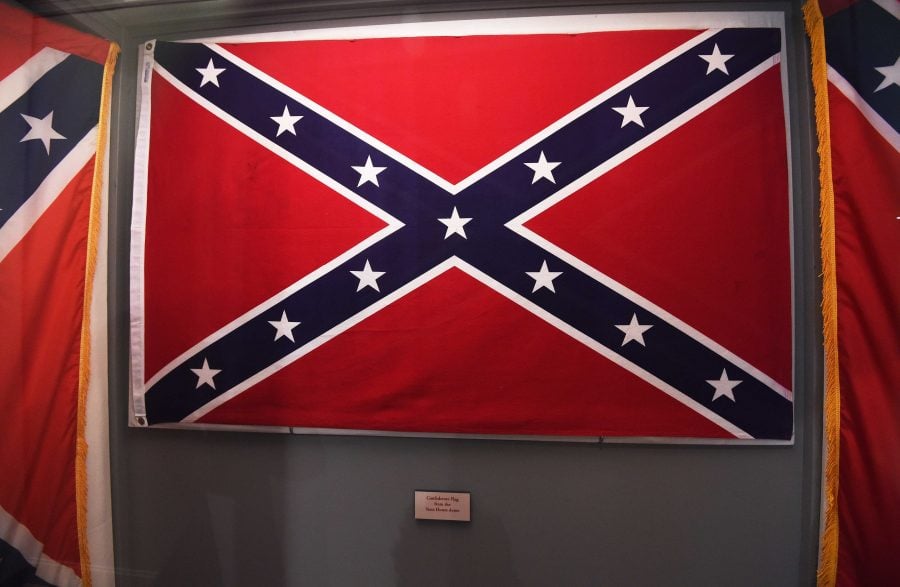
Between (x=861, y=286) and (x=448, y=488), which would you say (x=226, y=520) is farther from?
(x=861, y=286)

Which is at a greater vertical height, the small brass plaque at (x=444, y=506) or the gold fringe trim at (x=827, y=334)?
the gold fringe trim at (x=827, y=334)

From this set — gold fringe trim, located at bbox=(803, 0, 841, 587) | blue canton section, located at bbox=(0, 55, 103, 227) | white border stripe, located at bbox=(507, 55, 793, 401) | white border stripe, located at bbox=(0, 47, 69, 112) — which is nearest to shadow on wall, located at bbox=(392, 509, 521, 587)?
white border stripe, located at bbox=(507, 55, 793, 401)

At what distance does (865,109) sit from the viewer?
114cm

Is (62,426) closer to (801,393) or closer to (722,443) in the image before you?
(722,443)

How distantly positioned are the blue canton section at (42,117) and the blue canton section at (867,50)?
2492 millimetres

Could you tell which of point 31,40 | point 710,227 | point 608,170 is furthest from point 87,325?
point 710,227

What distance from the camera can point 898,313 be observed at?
1.11 metres

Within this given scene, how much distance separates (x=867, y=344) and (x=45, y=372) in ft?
8.62

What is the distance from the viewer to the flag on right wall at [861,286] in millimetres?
1117

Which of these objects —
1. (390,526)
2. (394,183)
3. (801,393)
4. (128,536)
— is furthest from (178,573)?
(801,393)

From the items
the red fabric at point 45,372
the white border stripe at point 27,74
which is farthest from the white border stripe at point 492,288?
the white border stripe at point 27,74

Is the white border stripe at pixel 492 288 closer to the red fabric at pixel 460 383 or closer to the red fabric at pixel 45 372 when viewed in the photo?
the red fabric at pixel 460 383

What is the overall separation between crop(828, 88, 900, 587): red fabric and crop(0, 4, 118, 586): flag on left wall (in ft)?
8.11

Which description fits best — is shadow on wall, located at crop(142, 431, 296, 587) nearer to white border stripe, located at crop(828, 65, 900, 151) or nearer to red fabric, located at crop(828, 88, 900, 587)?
red fabric, located at crop(828, 88, 900, 587)
